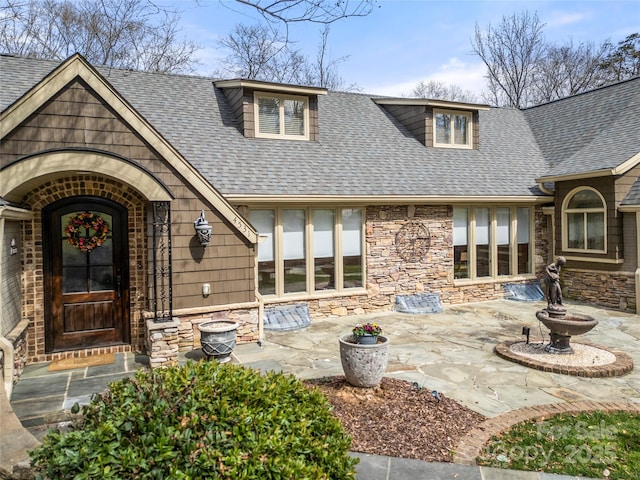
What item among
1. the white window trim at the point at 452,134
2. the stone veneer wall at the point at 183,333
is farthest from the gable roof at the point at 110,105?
the white window trim at the point at 452,134

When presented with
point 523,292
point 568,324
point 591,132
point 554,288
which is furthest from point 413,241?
point 591,132

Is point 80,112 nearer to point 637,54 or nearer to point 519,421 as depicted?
point 519,421

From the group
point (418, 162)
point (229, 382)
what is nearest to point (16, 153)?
point (229, 382)

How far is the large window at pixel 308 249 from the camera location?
1044 centimetres

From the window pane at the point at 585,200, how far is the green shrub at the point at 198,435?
1175cm

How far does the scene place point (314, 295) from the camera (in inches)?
425

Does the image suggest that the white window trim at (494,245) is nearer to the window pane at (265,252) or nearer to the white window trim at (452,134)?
the white window trim at (452,134)

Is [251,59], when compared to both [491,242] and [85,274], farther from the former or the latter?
[85,274]

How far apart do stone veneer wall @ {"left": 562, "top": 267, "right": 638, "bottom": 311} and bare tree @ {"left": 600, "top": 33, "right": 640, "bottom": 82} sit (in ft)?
62.3

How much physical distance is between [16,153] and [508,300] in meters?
12.2

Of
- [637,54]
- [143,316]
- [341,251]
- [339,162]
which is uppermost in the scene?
[637,54]

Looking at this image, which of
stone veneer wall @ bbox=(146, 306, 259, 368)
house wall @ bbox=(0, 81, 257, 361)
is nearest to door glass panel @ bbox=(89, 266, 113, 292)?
house wall @ bbox=(0, 81, 257, 361)

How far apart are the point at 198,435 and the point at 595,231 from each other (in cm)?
1272

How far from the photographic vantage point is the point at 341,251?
1112 centimetres
